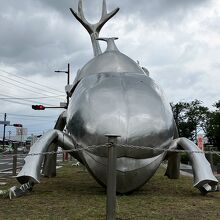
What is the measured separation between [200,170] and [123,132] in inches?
60.7

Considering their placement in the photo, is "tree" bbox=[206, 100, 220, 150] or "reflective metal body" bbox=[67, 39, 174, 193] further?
"tree" bbox=[206, 100, 220, 150]

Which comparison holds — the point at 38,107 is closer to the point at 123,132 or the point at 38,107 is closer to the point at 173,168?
the point at 173,168

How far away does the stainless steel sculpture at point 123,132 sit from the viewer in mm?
6367

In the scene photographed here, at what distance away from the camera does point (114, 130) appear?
20.7 ft

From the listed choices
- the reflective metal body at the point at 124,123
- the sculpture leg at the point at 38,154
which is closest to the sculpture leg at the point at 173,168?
the reflective metal body at the point at 124,123

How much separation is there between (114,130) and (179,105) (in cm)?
6860

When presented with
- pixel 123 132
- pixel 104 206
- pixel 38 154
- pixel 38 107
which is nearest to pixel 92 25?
pixel 38 154

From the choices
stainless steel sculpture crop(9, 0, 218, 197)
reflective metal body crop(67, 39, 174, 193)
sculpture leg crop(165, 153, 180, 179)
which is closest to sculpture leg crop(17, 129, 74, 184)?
stainless steel sculpture crop(9, 0, 218, 197)

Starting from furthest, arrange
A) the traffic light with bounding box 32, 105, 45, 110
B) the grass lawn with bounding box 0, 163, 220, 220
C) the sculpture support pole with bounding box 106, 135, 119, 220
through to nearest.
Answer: the traffic light with bounding box 32, 105, 45, 110
the grass lawn with bounding box 0, 163, 220, 220
the sculpture support pole with bounding box 106, 135, 119, 220

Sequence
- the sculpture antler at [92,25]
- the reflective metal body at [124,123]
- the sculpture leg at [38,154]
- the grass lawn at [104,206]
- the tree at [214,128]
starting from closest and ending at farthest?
the grass lawn at [104,206] → the reflective metal body at [124,123] → the sculpture leg at [38,154] → the sculpture antler at [92,25] → the tree at [214,128]

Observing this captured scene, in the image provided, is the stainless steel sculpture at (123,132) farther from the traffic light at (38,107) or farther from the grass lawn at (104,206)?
the traffic light at (38,107)

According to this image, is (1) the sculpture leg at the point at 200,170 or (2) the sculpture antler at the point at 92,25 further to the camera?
(2) the sculpture antler at the point at 92,25

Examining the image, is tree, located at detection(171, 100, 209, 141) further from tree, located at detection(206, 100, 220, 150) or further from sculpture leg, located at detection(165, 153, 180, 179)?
sculpture leg, located at detection(165, 153, 180, 179)

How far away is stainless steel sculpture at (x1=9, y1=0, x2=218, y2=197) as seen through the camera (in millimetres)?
6367
